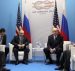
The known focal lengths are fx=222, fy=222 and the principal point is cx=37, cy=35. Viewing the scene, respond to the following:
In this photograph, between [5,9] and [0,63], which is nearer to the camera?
[0,63]

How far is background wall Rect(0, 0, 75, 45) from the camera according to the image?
9.00 metres

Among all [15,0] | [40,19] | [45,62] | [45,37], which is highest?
[15,0]

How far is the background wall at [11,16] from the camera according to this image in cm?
900

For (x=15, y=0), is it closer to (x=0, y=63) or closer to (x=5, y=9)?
(x=5, y=9)

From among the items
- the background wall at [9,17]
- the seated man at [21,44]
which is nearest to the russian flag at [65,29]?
the seated man at [21,44]

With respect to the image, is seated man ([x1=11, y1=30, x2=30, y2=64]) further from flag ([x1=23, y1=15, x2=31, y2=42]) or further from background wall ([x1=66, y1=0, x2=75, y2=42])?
background wall ([x1=66, y1=0, x2=75, y2=42])

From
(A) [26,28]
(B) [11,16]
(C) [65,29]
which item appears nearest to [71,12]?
(C) [65,29]

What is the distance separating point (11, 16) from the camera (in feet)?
29.8

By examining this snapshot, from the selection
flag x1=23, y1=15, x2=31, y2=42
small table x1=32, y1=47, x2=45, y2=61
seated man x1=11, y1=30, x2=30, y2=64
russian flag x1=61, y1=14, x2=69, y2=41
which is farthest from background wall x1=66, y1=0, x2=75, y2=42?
seated man x1=11, y1=30, x2=30, y2=64

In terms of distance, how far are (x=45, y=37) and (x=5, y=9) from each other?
6.56ft

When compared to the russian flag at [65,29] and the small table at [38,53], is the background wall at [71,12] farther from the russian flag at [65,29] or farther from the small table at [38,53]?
the small table at [38,53]

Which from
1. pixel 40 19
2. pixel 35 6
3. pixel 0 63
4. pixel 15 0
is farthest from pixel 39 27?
pixel 0 63

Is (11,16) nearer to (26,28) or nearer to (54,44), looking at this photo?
(26,28)

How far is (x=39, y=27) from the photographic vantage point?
9.05 meters
